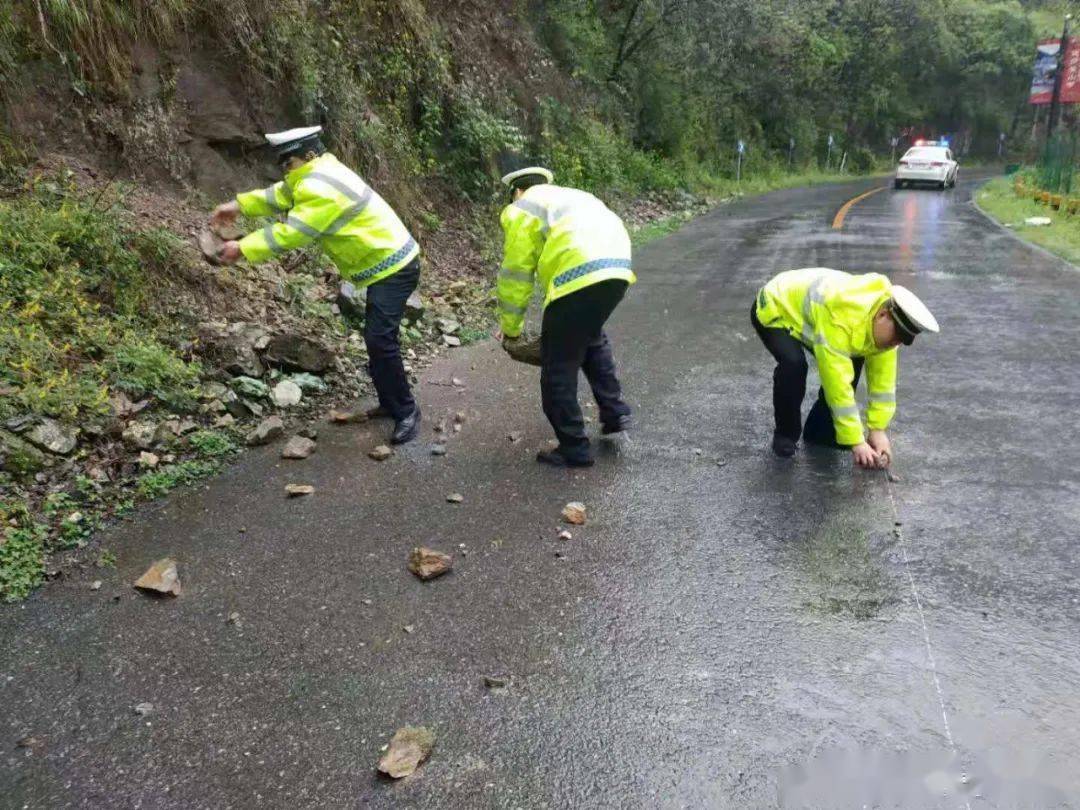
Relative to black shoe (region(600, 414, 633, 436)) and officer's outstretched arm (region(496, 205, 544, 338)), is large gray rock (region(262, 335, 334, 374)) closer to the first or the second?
officer's outstretched arm (region(496, 205, 544, 338))

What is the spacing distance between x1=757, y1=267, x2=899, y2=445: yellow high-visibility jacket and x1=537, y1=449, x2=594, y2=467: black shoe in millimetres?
1356

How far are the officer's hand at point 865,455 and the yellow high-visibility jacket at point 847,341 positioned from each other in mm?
38

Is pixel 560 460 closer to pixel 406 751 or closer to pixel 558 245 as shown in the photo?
pixel 558 245

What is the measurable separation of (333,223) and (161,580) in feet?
7.03

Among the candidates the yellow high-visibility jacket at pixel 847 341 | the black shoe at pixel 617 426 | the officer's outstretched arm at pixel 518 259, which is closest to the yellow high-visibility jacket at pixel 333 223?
the officer's outstretched arm at pixel 518 259

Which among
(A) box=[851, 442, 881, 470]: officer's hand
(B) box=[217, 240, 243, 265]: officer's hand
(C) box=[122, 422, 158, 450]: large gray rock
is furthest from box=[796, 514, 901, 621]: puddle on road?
(C) box=[122, 422, 158, 450]: large gray rock

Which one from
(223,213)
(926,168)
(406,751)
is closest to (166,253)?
(223,213)

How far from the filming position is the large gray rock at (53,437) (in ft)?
13.8

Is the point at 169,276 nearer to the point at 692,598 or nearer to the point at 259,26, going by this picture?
the point at 259,26

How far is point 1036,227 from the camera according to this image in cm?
1468

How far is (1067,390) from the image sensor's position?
5.82m

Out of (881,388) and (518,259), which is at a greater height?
(518,259)

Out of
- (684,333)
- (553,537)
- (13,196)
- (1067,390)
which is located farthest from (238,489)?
(1067,390)

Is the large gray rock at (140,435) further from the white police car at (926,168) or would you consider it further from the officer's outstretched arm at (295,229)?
the white police car at (926,168)
